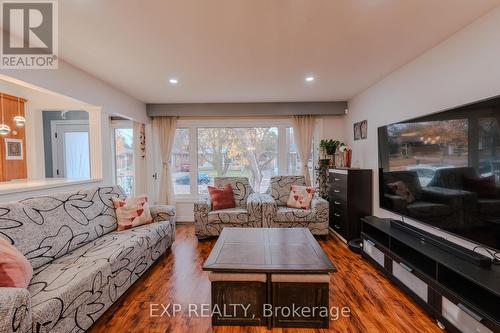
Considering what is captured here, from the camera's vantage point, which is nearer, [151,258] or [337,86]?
[151,258]

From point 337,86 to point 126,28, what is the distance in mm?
2810

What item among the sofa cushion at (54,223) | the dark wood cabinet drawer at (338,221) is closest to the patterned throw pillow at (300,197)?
the dark wood cabinet drawer at (338,221)

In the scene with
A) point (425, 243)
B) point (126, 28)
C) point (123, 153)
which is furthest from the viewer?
point (123, 153)

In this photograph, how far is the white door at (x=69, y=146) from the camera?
449 centimetres

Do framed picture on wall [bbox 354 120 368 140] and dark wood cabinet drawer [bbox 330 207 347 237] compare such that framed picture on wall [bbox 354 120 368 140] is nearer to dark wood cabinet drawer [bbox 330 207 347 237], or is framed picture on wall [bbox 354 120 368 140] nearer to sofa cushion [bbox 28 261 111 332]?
dark wood cabinet drawer [bbox 330 207 347 237]

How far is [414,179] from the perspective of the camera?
2260 millimetres

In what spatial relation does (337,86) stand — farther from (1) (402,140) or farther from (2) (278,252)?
(2) (278,252)

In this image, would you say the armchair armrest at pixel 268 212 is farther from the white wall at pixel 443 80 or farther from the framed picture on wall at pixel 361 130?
the framed picture on wall at pixel 361 130

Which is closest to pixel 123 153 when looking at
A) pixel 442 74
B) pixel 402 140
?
pixel 402 140

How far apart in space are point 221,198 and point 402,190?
252 cm

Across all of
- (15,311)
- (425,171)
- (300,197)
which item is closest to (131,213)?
(15,311)

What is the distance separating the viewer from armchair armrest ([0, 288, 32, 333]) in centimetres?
110

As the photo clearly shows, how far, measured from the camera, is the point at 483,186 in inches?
63.9

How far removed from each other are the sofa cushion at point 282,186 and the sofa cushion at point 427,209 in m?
1.93
